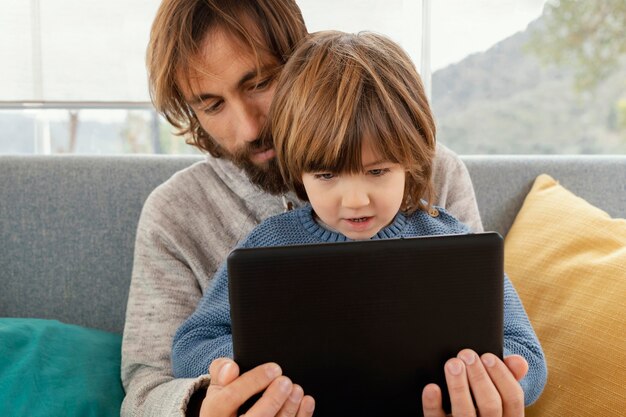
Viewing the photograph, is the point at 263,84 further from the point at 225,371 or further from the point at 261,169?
the point at 225,371

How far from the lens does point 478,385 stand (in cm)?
87

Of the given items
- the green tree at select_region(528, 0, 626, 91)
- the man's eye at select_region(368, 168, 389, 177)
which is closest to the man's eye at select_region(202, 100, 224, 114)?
the man's eye at select_region(368, 168, 389, 177)

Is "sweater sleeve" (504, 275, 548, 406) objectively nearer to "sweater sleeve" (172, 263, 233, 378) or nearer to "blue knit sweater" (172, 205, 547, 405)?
"blue knit sweater" (172, 205, 547, 405)

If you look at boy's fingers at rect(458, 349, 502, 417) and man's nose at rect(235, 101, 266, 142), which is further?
man's nose at rect(235, 101, 266, 142)

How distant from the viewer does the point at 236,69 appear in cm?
122

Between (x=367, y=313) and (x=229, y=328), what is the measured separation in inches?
12.4

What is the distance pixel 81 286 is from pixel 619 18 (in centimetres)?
295

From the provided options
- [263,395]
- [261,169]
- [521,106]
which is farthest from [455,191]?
[521,106]

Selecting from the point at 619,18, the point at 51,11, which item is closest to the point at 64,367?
the point at 51,11

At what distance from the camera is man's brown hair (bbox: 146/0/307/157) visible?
124cm

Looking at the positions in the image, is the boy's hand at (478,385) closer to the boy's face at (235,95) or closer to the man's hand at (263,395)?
the man's hand at (263,395)

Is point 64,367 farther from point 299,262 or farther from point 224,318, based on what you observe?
point 299,262

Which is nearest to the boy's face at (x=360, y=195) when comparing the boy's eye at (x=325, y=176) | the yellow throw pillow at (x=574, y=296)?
the boy's eye at (x=325, y=176)

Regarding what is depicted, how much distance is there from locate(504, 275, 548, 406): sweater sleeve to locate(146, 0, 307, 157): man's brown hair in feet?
1.97
